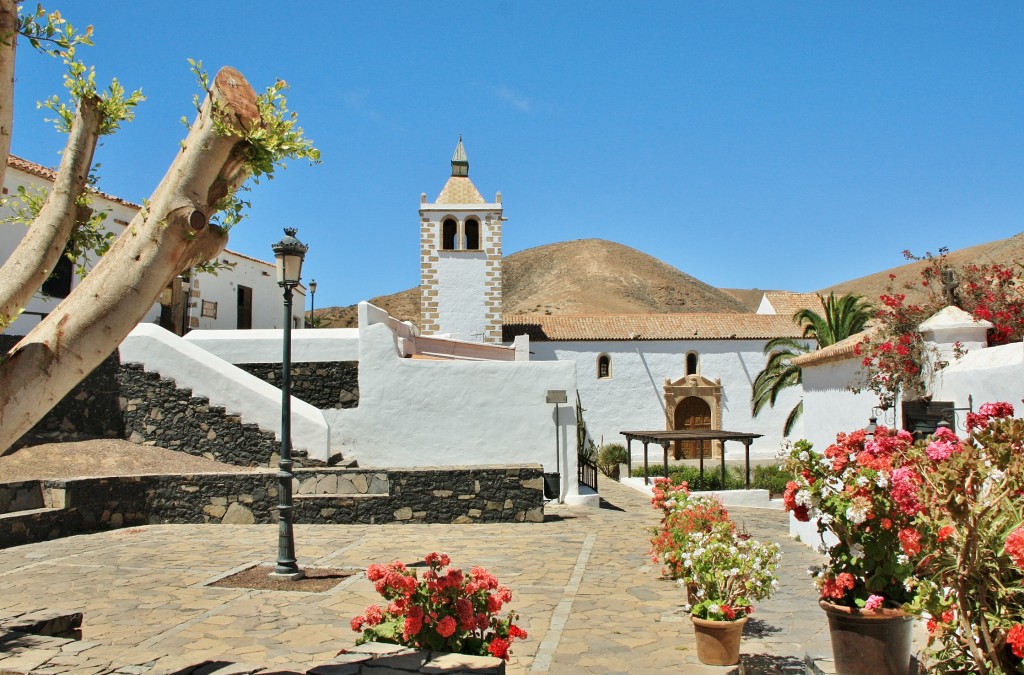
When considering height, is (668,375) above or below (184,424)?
above

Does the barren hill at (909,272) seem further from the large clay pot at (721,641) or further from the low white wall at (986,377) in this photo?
the large clay pot at (721,641)

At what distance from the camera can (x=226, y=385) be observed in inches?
613

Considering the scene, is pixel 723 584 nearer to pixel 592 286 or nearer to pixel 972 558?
pixel 972 558

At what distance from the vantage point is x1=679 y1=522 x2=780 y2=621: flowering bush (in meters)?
6.16

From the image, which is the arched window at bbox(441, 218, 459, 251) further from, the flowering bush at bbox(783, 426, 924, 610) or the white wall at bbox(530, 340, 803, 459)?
the flowering bush at bbox(783, 426, 924, 610)

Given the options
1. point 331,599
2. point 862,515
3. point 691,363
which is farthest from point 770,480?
point 862,515

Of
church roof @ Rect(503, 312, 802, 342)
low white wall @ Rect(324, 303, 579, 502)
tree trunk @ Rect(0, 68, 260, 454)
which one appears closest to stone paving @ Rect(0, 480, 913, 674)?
tree trunk @ Rect(0, 68, 260, 454)

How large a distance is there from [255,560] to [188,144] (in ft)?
22.6

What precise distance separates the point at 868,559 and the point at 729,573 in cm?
147

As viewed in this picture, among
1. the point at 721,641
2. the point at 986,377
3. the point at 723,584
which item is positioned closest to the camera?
the point at 721,641

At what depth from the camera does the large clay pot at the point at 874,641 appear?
471 centimetres

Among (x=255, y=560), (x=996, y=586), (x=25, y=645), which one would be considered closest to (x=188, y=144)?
(x=25, y=645)

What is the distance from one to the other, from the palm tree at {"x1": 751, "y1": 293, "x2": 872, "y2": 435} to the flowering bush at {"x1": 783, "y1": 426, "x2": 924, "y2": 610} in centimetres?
2072

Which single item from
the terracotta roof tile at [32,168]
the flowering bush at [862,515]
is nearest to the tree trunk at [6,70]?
the flowering bush at [862,515]
